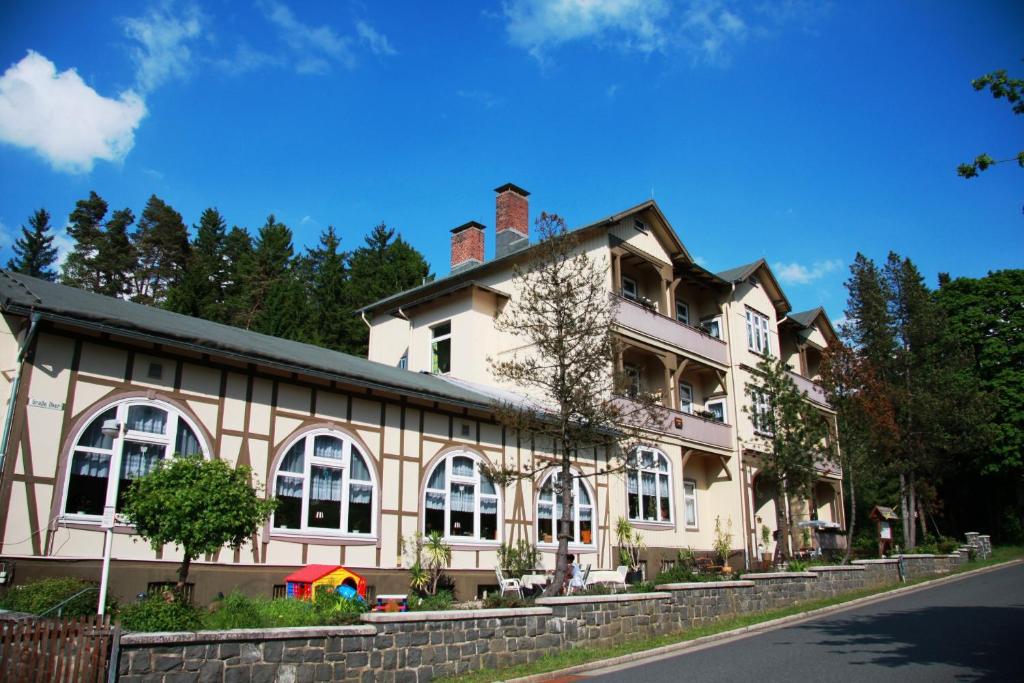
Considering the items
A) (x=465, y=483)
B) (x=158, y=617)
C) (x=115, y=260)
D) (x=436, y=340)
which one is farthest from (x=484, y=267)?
→ (x=115, y=260)

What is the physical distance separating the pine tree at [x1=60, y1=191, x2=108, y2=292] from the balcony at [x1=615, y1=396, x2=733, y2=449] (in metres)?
36.3

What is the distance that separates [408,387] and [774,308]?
21872mm

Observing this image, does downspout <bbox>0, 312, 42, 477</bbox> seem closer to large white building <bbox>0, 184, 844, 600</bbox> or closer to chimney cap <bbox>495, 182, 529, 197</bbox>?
large white building <bbox>0, 184, 844, 600</bbox>

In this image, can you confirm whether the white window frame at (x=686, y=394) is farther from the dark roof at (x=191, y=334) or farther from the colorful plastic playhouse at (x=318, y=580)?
the colorful plastic playhouse at (x=318, y=580)

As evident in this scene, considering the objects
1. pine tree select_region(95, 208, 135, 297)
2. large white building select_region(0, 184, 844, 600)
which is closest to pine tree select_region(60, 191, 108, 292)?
pine tree select_region(95, 208, 135, 297)

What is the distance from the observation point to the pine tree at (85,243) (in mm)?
47719

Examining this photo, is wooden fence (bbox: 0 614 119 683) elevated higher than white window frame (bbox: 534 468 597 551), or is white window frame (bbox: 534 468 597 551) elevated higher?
white window frame (bbox: 534 468 597 551)

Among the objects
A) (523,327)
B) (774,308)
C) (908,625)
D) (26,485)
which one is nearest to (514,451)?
(523,327)

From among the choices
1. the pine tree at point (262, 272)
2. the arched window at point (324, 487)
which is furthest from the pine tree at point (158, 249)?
the arched window at point (324, 487)

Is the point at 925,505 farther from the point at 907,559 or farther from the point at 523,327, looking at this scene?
the point at 523,327

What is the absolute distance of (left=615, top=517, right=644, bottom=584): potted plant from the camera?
22.7 m

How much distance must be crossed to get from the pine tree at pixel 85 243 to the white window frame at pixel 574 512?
36090 millimetres

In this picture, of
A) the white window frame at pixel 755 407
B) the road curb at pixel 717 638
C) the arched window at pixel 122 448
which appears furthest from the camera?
the white window frame at pixel 755 407

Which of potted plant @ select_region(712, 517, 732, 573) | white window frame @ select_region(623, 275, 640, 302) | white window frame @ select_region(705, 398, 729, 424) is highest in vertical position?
white window frame @ select_region(623, 275, 640, 302)
